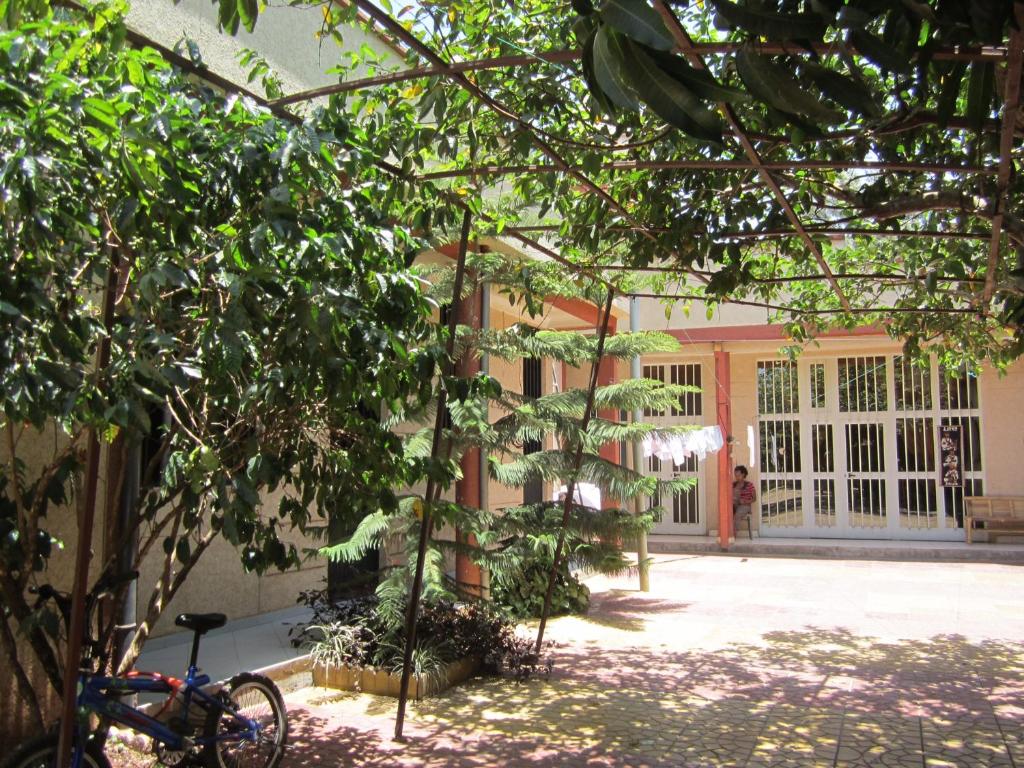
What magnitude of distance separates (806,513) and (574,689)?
11.4 metres

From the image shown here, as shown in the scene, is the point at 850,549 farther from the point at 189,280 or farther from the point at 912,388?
the point at 189,280

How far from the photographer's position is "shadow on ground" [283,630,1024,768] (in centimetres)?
516

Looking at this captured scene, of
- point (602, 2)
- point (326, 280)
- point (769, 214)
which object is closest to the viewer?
point (602, 2)

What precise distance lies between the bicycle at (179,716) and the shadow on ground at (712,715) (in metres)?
0.46

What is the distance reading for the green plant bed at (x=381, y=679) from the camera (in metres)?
6.37

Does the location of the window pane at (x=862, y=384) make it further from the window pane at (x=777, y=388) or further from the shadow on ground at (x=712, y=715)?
the shadow on ground at (x=712, y=715)

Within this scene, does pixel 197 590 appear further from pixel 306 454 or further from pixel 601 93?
pixel 601 93

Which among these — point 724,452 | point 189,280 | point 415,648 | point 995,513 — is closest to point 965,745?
point 415,648

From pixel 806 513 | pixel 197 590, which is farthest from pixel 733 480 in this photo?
pixel 197 590

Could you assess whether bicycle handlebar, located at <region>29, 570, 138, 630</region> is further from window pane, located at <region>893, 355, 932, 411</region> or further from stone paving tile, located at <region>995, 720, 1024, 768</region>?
window pane, located at <region>893, 355, 932, 411</region>

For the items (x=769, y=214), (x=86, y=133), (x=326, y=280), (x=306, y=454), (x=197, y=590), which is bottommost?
(x=197, y=590)

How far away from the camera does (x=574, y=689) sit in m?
6.67

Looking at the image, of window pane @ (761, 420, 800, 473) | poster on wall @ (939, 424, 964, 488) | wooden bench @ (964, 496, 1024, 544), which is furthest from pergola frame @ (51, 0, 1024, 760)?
window pane @ (761, 420, 800, 473)

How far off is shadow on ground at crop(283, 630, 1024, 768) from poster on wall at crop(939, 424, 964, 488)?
340 inches
